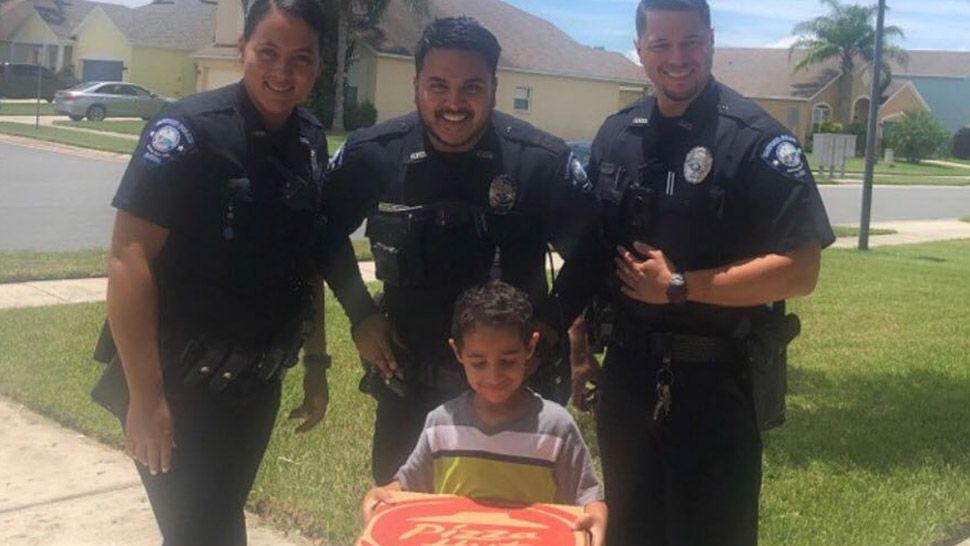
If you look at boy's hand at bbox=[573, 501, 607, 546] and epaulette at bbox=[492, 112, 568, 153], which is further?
epaulette at bbox=[492, 112, 568, 153]

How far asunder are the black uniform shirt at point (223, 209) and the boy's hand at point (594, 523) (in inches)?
38.4

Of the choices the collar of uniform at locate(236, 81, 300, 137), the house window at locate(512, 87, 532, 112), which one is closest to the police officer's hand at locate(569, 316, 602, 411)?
the collar of uniform at locate(236, 81, 300, 137)

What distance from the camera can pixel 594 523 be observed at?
240cm

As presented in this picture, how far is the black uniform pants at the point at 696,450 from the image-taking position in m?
2.93

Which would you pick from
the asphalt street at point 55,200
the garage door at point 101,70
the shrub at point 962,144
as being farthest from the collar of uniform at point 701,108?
the shrub at point 962,144

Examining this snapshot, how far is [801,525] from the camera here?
181 inches

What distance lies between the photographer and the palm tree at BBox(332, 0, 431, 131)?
34.6 meters

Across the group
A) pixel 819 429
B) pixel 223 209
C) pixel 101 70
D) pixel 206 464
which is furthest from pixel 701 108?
pixel 101 70

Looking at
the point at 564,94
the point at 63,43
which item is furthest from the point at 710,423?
the point at 63,43

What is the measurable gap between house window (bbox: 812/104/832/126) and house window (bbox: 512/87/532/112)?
76.4ft

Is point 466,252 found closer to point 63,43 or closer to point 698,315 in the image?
point 698,315

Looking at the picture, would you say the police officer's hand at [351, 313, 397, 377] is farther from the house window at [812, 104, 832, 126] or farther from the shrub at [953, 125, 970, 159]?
the shrub at [953, 125, 970, 159]

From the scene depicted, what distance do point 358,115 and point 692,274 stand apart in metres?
34.5

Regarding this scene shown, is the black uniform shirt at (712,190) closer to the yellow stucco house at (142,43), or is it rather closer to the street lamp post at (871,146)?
the street lamp post at (871,146)
